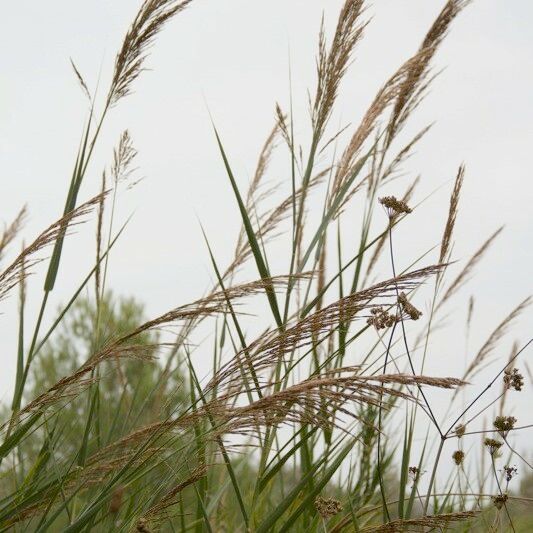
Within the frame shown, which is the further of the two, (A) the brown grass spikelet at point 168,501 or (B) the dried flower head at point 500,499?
(B) the dried flower head at point 500,499

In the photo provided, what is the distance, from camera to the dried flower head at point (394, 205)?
2070mm

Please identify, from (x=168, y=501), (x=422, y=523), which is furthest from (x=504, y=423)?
(x=168, y=501)

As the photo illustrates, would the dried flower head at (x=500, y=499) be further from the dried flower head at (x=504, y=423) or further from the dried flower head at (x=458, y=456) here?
the dried flower head at (x=458, y=456)

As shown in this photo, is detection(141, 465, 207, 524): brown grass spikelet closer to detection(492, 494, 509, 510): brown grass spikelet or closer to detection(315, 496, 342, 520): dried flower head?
detection(315, 496, 342, 520): dried flower head

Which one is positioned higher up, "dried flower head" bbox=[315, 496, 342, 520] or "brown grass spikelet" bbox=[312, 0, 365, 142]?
"brown grass spikelet" bbox=[312, 0, 365, 142]

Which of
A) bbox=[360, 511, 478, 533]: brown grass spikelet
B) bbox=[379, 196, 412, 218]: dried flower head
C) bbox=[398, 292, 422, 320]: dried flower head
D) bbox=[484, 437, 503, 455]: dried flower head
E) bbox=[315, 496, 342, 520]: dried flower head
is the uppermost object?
bbox=[379, 196, 412, 218]: dried flower head

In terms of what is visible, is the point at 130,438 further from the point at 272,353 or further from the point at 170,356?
the point at 170,356

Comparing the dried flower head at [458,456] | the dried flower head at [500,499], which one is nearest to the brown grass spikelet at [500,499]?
the dried flower head at [500,499]

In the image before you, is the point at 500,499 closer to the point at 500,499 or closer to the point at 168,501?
the point at 500,499

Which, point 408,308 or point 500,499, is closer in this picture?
point 408,308

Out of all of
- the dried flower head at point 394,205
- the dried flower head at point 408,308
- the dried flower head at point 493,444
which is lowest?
the dried flower head at point 493,444

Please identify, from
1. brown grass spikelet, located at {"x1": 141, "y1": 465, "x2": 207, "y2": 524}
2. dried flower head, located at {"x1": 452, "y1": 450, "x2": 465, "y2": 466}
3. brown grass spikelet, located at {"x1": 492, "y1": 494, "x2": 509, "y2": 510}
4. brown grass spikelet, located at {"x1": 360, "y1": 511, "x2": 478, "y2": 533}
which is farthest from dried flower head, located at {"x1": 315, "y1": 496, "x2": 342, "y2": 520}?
dried flower head, located at {"x1": 452, "y1": 450, "x2": 465, "y2": 466}

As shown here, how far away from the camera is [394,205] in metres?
2.09

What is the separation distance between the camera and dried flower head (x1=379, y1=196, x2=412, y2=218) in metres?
2.07
